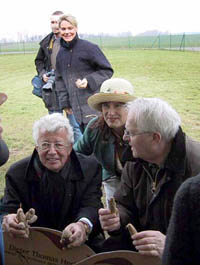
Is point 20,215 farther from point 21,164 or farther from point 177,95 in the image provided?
point 177,95

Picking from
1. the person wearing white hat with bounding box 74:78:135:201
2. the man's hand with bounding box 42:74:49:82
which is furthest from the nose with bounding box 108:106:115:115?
the man's hand with bounding box 42:74:49:82

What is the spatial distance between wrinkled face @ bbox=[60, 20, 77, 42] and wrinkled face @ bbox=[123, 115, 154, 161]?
2.33 metres

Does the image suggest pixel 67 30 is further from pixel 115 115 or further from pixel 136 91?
pixel 136 91

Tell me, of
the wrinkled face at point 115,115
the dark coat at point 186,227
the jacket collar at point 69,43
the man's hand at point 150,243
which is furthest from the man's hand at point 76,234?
the jacket collar at point 69,43

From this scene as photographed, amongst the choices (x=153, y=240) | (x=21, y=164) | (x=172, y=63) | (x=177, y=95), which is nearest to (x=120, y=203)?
(x=153, y=240)

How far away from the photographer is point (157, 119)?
6.79 feet

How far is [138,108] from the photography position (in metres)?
2.10

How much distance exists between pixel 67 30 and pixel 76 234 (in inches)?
104

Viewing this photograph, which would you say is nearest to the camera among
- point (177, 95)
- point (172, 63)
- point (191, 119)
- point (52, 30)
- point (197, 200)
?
point (197, 200)

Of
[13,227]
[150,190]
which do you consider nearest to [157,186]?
[150,190]

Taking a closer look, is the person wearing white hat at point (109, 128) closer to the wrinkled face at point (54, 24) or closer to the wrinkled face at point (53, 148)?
the wrinkled face at point (53, 148)

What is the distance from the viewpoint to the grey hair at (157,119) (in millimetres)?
2063

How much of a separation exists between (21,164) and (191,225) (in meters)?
1.76

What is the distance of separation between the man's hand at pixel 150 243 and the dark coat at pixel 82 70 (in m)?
2.38
